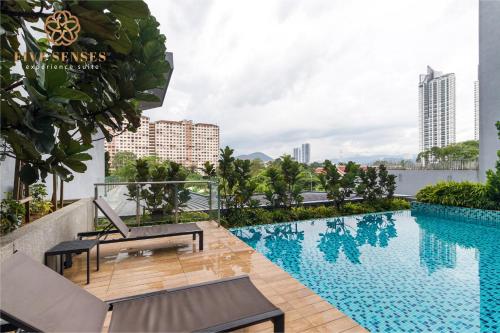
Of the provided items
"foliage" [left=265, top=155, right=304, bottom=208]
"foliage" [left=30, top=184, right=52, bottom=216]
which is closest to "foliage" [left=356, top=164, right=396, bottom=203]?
"foliage" [left=265, top=155, right=304, bottom=208]

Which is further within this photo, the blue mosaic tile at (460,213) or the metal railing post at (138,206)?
the blue mosaic tile at (460,213)

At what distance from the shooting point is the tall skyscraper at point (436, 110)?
4291 centimetres

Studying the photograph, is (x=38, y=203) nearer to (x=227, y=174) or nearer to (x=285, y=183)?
(x=227, y=174)

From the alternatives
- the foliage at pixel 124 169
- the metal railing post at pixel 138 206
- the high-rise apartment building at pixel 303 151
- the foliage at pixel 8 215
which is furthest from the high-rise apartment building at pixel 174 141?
the foliage at pixel 8 215

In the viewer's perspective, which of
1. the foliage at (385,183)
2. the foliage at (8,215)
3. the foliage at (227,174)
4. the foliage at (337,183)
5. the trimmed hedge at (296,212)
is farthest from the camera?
the foliage at (385,183)

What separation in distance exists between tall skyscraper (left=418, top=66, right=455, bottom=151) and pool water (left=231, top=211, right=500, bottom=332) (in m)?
44.6

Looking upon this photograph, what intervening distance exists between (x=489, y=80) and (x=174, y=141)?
47.0 m

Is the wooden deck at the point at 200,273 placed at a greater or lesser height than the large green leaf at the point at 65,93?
lesser

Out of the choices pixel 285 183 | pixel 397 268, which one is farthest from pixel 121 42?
pixel 285 183

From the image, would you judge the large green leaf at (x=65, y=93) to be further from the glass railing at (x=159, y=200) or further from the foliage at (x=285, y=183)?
the foliage at (x=285, y=183)

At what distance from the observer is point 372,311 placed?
362 centimetres

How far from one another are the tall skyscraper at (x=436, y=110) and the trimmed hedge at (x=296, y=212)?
42522 mm

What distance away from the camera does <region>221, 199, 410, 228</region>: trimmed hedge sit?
29.4 ft

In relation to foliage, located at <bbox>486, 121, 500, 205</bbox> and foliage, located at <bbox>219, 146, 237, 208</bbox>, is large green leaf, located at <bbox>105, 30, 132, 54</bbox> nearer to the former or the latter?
foliage, located at <bbox>219, 146, 237, 208</bbox>
